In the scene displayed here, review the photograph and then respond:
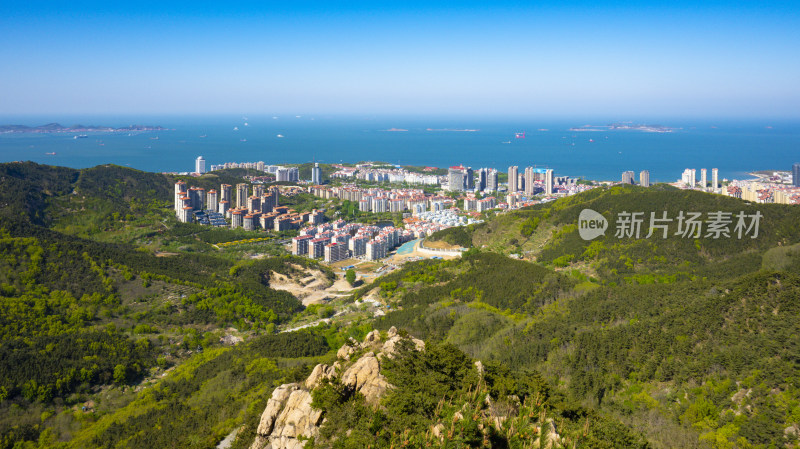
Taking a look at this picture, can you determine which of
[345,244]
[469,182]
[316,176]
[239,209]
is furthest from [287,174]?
[345,244]

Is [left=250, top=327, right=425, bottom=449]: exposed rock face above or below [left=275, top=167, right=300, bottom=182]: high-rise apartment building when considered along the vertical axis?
below

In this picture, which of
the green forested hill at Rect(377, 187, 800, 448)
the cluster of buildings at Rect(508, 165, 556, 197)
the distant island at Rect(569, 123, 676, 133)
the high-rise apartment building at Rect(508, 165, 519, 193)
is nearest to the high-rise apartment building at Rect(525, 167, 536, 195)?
the cluster of buildings at Rect(508, 165, 556, 197)

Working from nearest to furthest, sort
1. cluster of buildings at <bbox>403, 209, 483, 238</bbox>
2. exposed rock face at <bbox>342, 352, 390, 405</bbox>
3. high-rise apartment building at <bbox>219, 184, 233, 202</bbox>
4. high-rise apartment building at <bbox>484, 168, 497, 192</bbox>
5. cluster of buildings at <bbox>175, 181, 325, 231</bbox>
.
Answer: exposed rock face at <bbox>342, 352, 390, 405</bbox> < cluster of buildings at <bbox>403, 209, 483, 238</bbox> < cluster of buildings at <bbox>175, 181, 325, 231</bbox> < high-rise apartment building at <bbox>219, 184, 233, 202</bbox> < high-rise apartment building at <bbox>484, 168, 497, 192</bbox>

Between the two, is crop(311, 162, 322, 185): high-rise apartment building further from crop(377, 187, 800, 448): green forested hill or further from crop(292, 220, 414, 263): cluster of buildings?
crop(377, 187, 800, 448): green forested hill

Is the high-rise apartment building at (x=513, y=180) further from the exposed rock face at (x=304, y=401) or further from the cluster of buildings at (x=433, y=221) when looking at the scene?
the exposed rock face at (x=304, y=401)

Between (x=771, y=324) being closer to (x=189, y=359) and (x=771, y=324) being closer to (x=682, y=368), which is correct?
(x=682, y=368)

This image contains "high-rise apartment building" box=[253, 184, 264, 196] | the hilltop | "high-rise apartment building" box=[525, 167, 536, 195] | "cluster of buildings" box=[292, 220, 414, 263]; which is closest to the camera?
the hilltop

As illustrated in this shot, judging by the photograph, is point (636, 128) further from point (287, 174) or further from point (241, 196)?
point (241, 196)
